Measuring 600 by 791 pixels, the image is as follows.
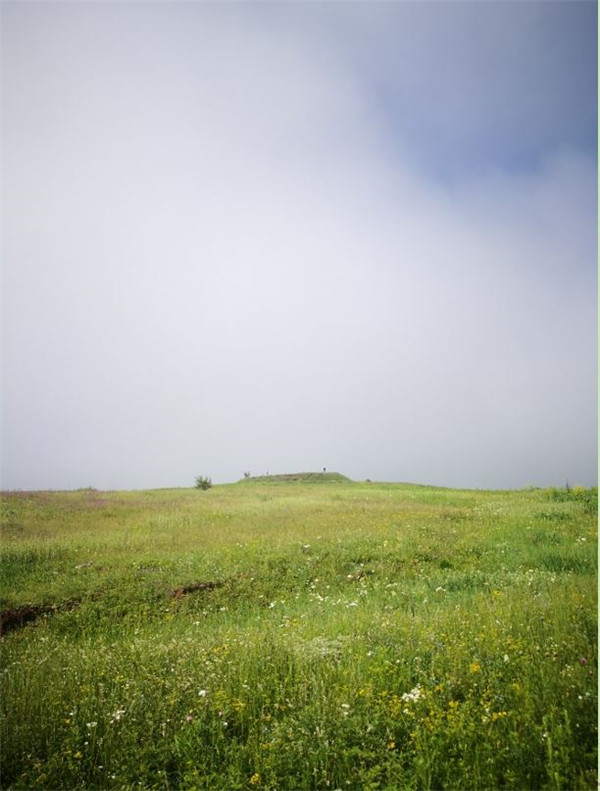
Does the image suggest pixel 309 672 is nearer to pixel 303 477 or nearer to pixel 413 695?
pixel 413 695

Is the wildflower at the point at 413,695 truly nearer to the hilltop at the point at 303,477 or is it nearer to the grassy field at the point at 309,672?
the grassy field at the point at 309,672

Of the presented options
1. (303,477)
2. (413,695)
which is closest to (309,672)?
(413,695)

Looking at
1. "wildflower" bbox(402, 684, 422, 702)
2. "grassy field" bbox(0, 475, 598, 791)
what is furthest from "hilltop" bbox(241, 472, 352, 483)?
"wildflower" bbox(402, 684, 422, 702)

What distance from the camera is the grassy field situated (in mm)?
4234

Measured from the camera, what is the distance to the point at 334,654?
248 inches

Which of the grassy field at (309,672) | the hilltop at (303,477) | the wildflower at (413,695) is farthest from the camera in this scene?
the hilltop at (303,477)

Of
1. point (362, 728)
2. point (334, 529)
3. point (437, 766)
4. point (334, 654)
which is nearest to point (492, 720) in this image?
point (437, 766)

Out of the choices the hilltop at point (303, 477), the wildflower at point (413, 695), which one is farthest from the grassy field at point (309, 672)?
the hilltop at point (303, 477)

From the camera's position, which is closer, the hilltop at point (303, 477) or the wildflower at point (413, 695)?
the wildflower at point (413, 695)

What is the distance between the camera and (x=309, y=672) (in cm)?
580

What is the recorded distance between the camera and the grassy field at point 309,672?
423 centimetres

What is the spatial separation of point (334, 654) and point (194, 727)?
7.32 ft

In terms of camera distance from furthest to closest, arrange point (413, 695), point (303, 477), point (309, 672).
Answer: point (303, 477), point (309, 672), point (413, 695)

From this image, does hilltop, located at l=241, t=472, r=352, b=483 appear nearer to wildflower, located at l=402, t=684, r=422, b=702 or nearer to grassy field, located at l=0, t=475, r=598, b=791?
grassy field, located at l=0, t=475, r=598, b=791
